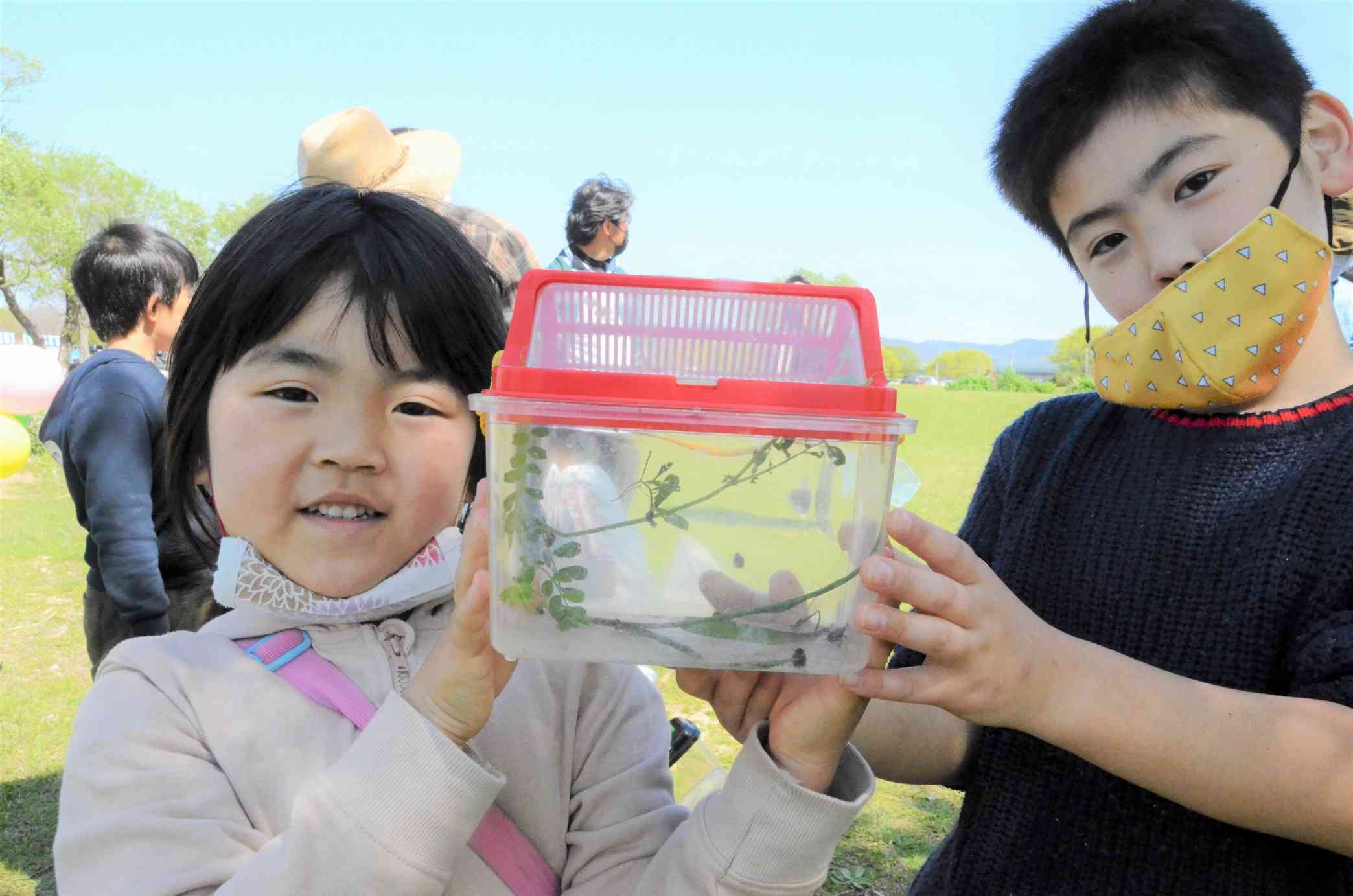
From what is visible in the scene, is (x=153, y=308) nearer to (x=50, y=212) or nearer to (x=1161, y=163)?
(x=1161, y=163)

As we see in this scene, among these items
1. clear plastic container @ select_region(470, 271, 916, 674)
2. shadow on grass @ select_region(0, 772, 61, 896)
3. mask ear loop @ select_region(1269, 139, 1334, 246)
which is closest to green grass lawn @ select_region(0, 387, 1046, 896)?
shadow on grass @ select_region(0, 772, 61, 896)

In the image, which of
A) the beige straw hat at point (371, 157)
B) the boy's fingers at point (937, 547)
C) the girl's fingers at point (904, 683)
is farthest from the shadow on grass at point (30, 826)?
the boy's fingers at point (937, 547)

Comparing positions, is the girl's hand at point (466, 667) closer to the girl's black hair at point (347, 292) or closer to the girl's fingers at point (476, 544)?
the girl's fingers at point (476, 544)

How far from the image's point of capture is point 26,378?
30.8 ft

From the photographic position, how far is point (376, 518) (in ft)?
4.39

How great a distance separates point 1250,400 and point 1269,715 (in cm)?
52

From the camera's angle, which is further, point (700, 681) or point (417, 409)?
point (417, 409)

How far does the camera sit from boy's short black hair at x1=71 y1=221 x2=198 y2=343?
3787mm

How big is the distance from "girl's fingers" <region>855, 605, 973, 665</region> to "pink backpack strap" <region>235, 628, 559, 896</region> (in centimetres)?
63

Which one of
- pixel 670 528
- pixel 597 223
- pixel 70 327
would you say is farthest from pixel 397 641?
pixel 70 327

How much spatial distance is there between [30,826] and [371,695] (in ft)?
11.2

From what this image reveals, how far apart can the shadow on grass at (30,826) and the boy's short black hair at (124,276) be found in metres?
1.79

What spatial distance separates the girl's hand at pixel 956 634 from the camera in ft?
2.97

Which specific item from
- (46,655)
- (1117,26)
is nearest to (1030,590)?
(1117,26)
